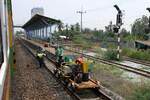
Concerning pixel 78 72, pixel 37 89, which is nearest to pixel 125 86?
pixel 78 72

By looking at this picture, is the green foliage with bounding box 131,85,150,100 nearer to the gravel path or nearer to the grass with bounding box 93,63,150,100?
the grass with bounding box 93,63,150,100

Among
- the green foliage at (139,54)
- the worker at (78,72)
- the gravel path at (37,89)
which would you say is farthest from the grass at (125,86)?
the green foliage at (139,54)

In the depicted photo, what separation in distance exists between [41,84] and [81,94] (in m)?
2.83

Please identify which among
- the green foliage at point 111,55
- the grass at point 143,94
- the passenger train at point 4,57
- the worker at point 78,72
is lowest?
the green foliage at point 111,55

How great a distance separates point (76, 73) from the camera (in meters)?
10.7

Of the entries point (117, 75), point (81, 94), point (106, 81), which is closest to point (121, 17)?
point (117, 75)

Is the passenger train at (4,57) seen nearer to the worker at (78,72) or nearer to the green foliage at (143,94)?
the worker at (78,72)

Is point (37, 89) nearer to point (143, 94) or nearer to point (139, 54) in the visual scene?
point (143, 94)

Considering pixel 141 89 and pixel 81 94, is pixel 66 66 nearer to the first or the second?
pixel 81 94

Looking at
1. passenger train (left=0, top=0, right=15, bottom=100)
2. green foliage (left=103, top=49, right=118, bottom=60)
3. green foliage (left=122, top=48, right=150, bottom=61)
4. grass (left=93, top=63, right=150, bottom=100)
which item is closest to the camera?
passenger train (left=0, top=0, right=15, bottom=100)

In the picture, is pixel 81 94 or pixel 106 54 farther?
pixel 106 54

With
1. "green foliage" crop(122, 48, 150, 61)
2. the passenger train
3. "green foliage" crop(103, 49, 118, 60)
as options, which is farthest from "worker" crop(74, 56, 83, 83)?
"green foliage" crop(122, 48, 150, 61)

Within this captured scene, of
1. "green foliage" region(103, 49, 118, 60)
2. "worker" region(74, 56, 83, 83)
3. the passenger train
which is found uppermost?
the passenger train

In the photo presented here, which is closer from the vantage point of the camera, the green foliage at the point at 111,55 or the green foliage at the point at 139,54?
the green foliage at the point at 111,55
